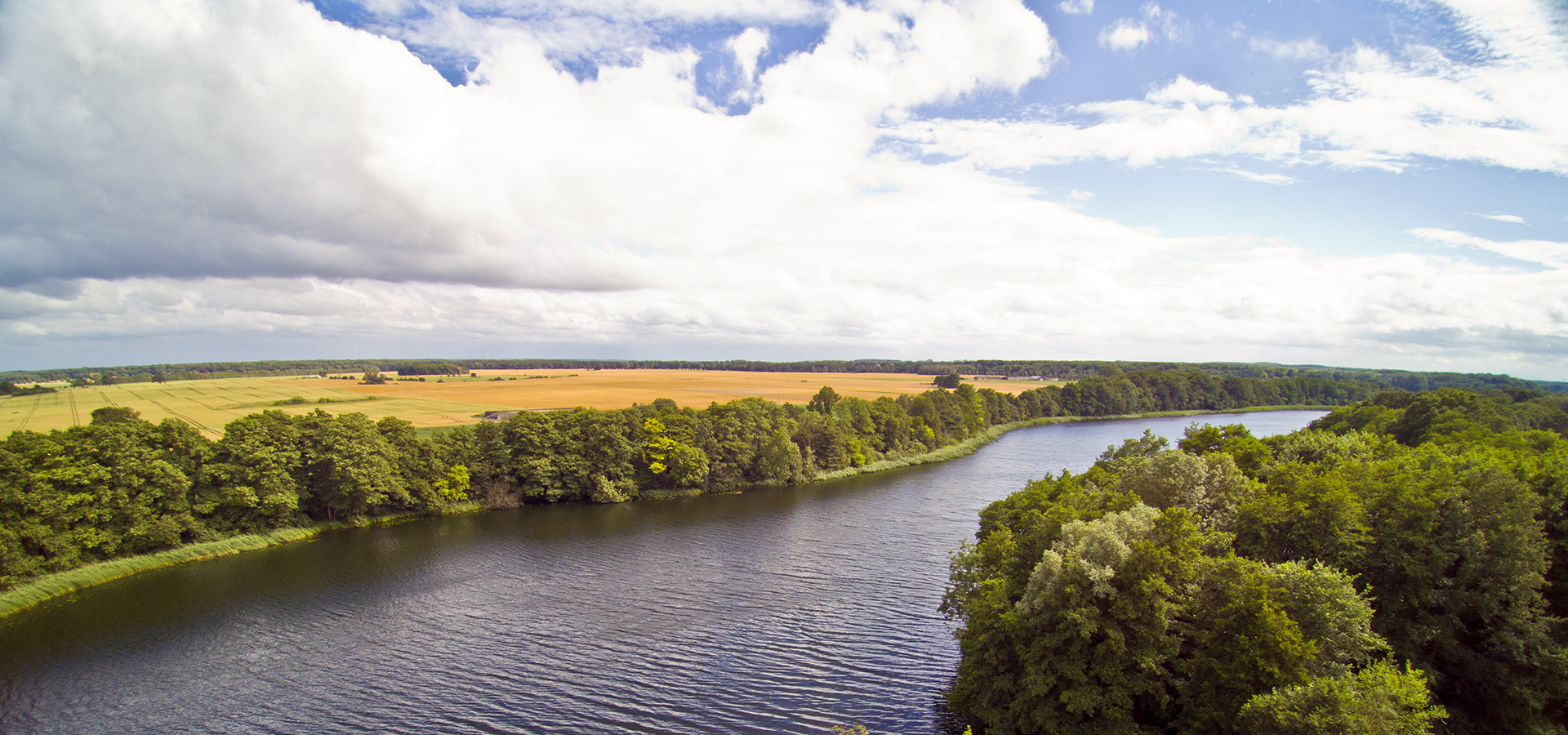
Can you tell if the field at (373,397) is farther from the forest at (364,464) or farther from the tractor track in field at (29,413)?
the forest at (364,464)

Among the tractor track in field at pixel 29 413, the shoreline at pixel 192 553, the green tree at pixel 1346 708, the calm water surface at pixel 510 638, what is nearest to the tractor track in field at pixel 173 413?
the tractor track in field at pixel 29 413

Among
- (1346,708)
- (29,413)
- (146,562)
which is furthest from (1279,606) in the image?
(29,413)

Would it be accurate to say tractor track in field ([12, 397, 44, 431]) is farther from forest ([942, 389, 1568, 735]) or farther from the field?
forest ([942, 389, 1568, 735])

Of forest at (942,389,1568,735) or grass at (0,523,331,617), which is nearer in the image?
forest at (942,389,1568,735)

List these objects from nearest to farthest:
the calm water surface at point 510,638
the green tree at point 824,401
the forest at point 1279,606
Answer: the forest at point 1279,606 < the calm water surface at point 510,638 < the green tree at point 824,401

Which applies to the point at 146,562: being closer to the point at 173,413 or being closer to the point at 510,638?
the point at 510,638

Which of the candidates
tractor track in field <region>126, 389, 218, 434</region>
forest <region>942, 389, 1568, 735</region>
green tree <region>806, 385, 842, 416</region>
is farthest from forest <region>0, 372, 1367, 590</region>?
forest <region>942, 389, 1568, 735</region>
